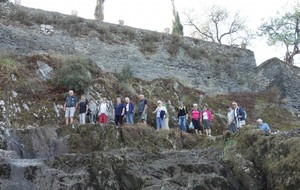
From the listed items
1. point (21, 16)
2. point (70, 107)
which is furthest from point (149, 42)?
point (70, 107)

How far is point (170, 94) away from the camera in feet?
66.3

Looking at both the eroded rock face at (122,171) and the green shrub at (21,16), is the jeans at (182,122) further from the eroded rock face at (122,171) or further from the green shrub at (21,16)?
the green shrub at (21,16)

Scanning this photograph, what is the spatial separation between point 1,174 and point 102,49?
16.1 metres

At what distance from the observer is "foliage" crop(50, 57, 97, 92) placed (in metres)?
17.3

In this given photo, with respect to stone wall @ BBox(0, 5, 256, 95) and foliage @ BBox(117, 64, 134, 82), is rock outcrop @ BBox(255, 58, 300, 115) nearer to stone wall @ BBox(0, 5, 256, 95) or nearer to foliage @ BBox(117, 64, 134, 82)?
stone wall @ BBox(0, 5, 256, 95)

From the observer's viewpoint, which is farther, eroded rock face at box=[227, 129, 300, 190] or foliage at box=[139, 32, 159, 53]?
foliage at box=[139, 32, 159, 53]

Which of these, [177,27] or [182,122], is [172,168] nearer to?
[182,122]

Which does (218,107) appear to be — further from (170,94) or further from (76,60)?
(76,60)

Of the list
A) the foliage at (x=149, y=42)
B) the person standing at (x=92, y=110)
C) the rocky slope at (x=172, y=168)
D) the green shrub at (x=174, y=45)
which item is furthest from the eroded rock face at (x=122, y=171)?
the green shrub at (x=174, y=45)

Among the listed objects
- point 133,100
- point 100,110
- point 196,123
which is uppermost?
point 133,100

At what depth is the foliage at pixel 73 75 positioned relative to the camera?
17.3 meters

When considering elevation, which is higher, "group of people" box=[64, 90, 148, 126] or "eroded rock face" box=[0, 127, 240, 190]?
"group of people" box=[64, 90, 148, 126]

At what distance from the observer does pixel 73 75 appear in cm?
1730

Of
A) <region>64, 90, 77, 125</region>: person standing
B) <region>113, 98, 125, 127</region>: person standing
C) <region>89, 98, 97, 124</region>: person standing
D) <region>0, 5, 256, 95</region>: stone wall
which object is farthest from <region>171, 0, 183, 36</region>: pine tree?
<region>64, 90, 77, 125</region>: person standing
